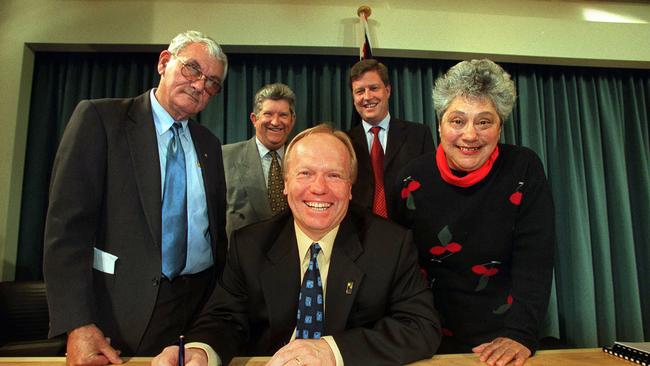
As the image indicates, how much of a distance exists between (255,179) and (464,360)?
1883 mm

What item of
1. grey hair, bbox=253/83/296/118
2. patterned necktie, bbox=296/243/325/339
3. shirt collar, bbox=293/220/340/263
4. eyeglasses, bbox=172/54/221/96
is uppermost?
grey hair, bbox=253/83/296/118

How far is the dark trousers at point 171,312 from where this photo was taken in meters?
1.69

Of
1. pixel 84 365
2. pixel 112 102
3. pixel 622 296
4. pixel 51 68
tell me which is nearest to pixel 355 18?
pixel 112 102

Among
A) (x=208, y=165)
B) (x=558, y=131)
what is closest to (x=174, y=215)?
(x=208, y=165)

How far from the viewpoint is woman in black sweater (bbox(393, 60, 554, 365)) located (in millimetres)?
1565

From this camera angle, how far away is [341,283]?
1359 millimetres

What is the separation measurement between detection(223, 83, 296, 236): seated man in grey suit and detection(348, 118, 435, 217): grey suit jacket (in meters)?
0.56

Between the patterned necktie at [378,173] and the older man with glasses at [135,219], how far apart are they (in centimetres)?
101

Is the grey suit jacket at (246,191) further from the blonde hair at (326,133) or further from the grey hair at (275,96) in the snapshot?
the blonde hair at (326,133)

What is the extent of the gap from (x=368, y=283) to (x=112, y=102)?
1.32 m

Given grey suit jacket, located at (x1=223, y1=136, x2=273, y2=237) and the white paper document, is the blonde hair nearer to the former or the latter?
the white paper document

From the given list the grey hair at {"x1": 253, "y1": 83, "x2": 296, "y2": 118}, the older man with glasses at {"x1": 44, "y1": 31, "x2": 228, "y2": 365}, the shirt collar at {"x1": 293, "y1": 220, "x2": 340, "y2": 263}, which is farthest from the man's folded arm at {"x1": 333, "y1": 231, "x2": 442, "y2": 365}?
the grey hair at {"x1": 253, "y1": 83, "x2": 296, "y2": 118}

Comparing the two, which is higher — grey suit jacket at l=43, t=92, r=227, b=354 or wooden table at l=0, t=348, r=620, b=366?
grey suit jacket at l=43, t=92, r=227, b=354

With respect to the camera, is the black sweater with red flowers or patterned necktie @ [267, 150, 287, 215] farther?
patterned necktie @ [267, 150, 287, 215]
